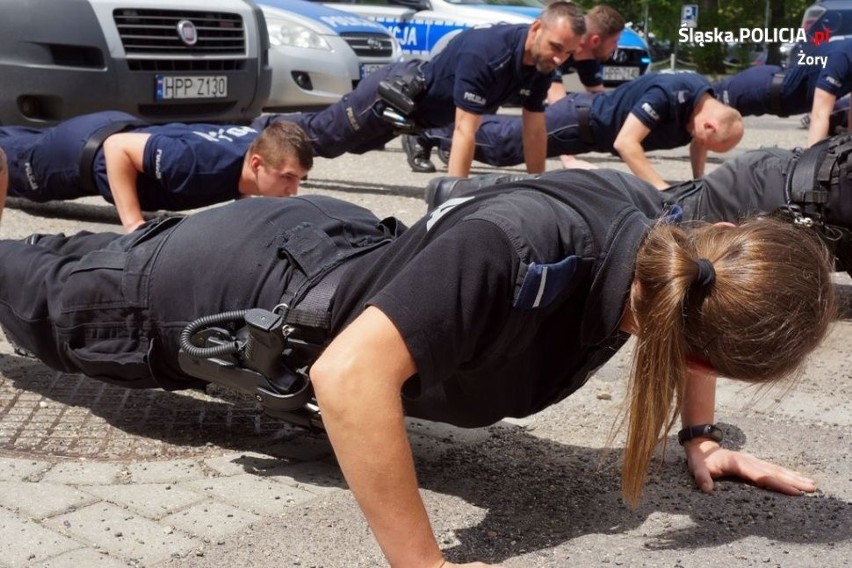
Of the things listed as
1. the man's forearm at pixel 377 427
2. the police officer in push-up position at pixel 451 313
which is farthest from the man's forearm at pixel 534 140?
Result: the man's forearm at pixel 377 427

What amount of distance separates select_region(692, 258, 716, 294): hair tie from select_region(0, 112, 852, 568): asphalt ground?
2.33 ft

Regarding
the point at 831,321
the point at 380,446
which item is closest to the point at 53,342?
the point at 380,446

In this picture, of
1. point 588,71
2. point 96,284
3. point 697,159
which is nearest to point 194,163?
point 96,284

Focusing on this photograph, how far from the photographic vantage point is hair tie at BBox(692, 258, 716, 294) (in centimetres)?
227

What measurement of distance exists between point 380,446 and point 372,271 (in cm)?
57

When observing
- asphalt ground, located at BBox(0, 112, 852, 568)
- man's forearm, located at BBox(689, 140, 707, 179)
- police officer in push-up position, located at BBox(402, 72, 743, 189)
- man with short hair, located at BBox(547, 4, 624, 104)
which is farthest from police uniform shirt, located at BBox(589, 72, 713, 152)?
asphalt ground, located at BBox(0, 112, 852, 568)

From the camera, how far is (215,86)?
7.79 metres

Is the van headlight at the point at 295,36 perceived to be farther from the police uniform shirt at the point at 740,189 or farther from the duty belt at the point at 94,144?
the police uniform shirt at the point at 740,189

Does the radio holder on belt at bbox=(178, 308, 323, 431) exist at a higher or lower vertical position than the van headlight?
lower

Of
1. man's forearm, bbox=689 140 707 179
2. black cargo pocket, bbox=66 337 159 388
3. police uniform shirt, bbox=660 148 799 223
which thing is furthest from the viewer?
man's forearm, bbox=689 140 707 179

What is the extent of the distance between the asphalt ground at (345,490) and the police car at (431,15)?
863 cm

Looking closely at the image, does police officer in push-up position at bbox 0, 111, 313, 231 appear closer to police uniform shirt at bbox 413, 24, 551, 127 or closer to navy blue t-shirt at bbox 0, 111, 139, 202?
navy blue t-shirt at bbox 0, 111, 139, 202

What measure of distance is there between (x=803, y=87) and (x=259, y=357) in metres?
6.96

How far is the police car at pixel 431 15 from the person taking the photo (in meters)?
12.2
